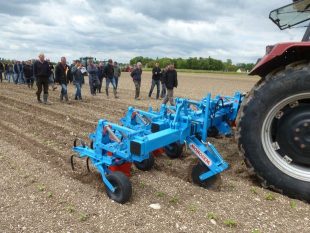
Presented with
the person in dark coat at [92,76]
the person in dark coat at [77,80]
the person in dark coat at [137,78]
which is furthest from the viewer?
the person in dark coat at [92,76]

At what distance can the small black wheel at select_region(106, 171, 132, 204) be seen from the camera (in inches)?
141

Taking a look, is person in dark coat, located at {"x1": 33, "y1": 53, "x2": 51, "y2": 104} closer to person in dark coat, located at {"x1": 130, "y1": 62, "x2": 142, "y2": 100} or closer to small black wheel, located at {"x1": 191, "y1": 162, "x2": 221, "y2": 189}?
person in dark coat, located at {"x1": 130, "y1": 62, "x2": 142, "y2": 100}

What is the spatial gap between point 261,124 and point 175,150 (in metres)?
1.84

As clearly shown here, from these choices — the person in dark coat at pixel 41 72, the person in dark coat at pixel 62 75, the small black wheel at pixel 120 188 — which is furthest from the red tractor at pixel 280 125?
the person in dark coat at pixel 62 75

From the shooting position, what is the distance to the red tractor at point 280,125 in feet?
11.1

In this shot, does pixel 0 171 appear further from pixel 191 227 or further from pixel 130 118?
pixel 191 227

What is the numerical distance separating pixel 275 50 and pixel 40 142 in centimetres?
419

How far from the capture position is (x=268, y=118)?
3.50 metres

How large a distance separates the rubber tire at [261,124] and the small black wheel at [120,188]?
1.21 m

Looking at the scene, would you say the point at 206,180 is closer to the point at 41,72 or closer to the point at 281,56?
the point at 281,56

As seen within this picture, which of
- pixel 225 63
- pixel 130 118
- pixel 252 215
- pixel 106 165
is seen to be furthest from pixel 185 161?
pixel 225 63

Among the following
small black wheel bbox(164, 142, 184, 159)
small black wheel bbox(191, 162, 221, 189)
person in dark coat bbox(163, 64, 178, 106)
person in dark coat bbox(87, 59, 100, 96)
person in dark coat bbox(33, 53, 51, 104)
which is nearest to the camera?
small black wheel bbox(191, 162, 221, 189)

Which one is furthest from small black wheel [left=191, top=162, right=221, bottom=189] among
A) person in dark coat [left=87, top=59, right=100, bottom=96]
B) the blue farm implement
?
person in dark coat [left=87, top=59, right=100, bottom=96]

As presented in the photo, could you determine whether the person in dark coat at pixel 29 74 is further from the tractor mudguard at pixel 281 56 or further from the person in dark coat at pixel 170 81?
the tractor mudguard at pixel 281 56
